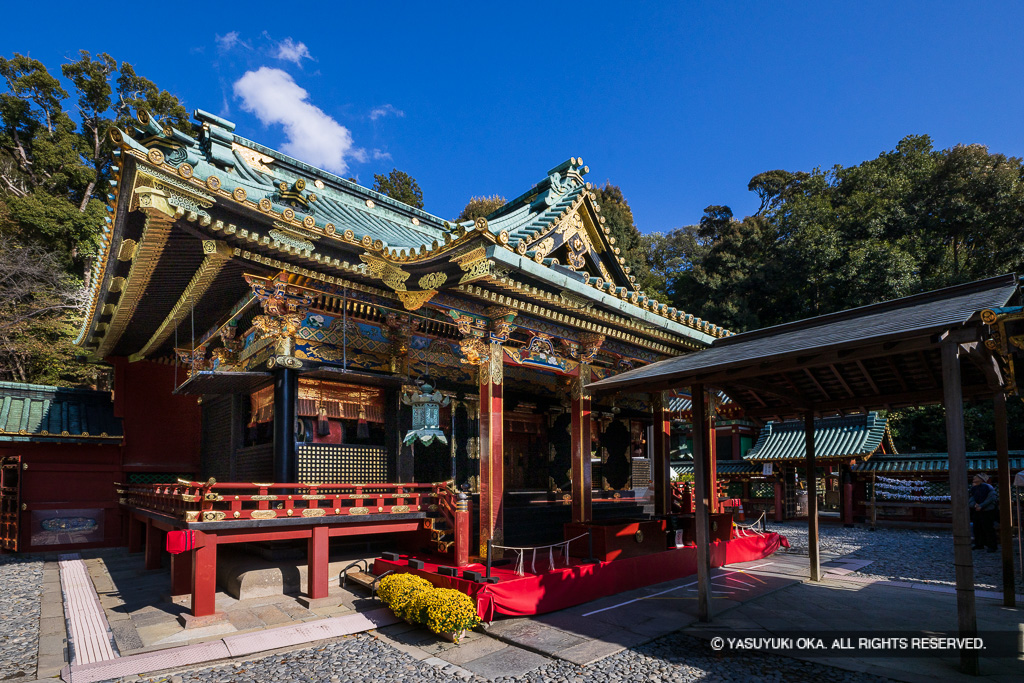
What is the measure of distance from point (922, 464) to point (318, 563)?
69.1ft

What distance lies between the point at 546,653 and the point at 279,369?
21.6 feet

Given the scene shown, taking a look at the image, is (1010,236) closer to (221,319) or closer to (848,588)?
(848,588)

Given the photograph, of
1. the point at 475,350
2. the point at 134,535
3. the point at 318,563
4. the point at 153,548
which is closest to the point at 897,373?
the point at 475,350

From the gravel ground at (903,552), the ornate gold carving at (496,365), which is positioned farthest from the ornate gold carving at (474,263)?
the gravel ground at (903,552)

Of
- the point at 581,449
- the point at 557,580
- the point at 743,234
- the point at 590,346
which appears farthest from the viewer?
the point at 743,234

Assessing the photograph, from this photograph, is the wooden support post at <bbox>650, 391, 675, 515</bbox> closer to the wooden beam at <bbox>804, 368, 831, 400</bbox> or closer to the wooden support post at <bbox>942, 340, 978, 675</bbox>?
the wooden beam at <bbox>804, 368, 831, 400</bbox>

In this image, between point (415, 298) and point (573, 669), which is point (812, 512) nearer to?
point (573, 669)

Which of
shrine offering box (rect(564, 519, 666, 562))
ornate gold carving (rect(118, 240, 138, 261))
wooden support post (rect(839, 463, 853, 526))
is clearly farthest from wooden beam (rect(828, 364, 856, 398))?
wooden support post (rect(839, 463, 853, 526))

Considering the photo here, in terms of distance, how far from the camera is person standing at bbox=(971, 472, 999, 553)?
14.7m

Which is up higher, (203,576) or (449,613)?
(203,576)

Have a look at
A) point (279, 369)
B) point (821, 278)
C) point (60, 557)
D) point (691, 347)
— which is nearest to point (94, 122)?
point (60, 557)

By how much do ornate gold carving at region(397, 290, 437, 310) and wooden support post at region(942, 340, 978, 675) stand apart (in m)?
7.33

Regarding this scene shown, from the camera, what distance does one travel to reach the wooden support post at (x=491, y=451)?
10188 mm

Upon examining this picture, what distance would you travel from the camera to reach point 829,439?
76.3 feet
